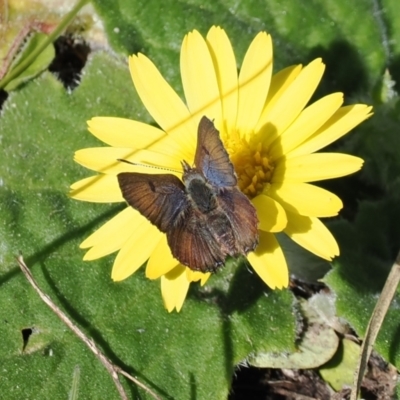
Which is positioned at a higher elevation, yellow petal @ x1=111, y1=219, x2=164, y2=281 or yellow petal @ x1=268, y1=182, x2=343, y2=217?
yellow petal @ x1=268, y1=182, x2=343, y2=217

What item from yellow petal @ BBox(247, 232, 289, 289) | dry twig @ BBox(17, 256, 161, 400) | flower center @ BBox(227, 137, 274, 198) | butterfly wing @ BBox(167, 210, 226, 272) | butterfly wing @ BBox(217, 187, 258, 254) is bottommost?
dry twig @ BBox(17, 256, 161, 400)

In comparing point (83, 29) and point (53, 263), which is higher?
point (83, 29)

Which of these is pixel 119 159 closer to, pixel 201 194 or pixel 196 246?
pixel 201 194

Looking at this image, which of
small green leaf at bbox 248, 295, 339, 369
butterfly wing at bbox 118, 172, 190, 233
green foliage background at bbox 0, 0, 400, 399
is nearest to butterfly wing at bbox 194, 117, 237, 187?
butterfly wing at bbox 118, 172, 190, 233

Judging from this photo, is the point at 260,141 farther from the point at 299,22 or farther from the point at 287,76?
the point at 299,22

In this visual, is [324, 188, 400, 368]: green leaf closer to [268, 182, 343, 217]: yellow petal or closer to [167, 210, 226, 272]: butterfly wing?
[268, 182, 343, 217]: yellow petal

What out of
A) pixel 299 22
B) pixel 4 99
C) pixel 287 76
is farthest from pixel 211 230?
pixel 4 99
